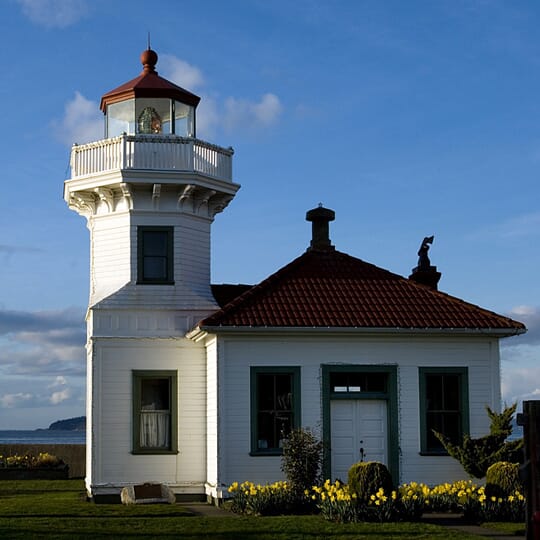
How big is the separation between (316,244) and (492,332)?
4556 millimetres

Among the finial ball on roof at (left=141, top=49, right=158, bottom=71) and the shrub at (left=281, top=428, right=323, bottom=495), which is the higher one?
the finial ball on roof at (left=141, top=49, right=158, bottom=71)

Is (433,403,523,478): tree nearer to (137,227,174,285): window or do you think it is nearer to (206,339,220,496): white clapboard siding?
(206,339,220,496): white clapboard siding

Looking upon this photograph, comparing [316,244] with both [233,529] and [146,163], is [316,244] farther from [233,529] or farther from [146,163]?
[233,529]

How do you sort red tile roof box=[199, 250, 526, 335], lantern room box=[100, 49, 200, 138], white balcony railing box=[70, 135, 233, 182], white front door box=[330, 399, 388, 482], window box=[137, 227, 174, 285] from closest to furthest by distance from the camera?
red tile roof box=[199, 250, 526, 335] → white front door box=[330, 399, 388, 482] → white balcony railing box=[70, 135, 233, 182] → window box=[137, 227, 174, 285] → lantern room box=[100, 49, 200, 138]

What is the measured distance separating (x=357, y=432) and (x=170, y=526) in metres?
6.11

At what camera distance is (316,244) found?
2470 cm

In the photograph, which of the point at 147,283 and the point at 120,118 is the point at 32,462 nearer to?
the point at 147,283

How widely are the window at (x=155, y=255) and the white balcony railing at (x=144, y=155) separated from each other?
4.64ft

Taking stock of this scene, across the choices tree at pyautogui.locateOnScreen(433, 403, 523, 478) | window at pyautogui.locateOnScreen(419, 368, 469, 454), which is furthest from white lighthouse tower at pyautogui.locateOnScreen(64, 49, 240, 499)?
tree at pyautogui.locateOnScreen(433, 403, 523, 478)

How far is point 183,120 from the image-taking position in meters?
24.6

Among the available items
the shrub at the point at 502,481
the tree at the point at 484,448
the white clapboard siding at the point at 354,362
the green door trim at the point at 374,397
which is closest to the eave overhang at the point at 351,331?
the white clapboard siding at the point at 354,362

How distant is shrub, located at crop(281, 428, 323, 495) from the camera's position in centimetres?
2080

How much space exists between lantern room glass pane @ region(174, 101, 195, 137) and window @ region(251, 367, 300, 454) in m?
5.85

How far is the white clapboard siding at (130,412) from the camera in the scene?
22.9 metres
